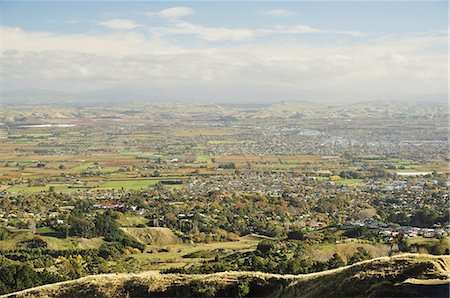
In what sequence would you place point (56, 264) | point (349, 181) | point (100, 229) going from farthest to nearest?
1. point (349, 181)
2. point (100, 229)
3. point (56, 264)

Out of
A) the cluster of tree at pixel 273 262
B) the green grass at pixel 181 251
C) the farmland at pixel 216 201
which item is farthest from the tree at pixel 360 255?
the green grass at pixel 181 251

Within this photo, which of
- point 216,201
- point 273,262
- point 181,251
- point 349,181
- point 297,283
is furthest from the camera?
point 349,181

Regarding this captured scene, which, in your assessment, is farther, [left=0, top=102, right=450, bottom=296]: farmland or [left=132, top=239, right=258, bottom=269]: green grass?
[left=0, top=102, right=450, bottom=296]: farmland

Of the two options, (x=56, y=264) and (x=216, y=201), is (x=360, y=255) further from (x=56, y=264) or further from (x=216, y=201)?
(x=216, y=201)

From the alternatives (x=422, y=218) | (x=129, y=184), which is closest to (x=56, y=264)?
(x=129, y=184)

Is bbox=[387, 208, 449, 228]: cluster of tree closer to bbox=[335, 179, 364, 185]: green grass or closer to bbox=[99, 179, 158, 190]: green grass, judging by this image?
bbox=[335, 179, 364, 185]: green grass

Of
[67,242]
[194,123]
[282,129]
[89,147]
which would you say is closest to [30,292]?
[67,242]

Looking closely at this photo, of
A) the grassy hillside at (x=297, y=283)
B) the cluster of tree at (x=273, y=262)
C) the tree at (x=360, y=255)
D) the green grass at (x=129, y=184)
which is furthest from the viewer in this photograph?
the green grass at (x=129, y=184)

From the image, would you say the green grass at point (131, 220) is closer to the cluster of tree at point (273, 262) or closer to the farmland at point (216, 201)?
the farmland at point (216, 201)

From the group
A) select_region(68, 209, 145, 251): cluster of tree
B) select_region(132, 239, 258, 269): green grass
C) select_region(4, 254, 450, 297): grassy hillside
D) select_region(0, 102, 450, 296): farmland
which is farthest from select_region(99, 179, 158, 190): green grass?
select_region(4, 254, 450, 297): grassy hillside
